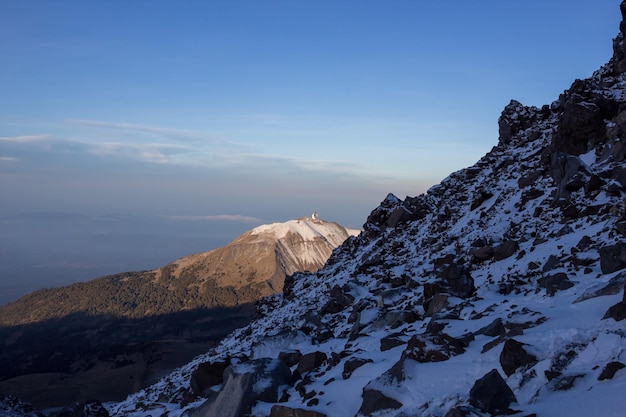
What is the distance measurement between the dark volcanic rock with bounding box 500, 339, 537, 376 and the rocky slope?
3 centimetres

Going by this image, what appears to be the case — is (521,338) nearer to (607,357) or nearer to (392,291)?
(607,357)

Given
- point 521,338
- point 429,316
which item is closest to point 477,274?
point 429,316

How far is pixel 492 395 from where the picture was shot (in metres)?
9.49

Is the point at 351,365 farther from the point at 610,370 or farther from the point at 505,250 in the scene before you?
the point at 505,250

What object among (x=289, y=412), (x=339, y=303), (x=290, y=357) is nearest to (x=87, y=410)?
(x=290, y=357)

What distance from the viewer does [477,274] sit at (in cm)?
2383

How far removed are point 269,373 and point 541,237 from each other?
15.0 meters

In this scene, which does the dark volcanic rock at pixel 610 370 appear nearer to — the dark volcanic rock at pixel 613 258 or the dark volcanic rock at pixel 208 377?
the dark volcanic rock at pixel 613 258

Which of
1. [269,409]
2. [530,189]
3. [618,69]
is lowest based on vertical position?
[269,409]

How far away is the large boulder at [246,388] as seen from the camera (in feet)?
49.4

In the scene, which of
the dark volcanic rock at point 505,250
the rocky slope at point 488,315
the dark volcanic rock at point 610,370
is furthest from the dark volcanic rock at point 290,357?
the dark volcanic rock at point 610,370

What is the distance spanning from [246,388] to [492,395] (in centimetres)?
831

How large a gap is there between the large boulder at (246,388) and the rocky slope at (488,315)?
45mm

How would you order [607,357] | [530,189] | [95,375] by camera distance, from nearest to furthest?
[607,357]
[530,189]
[95,375]
